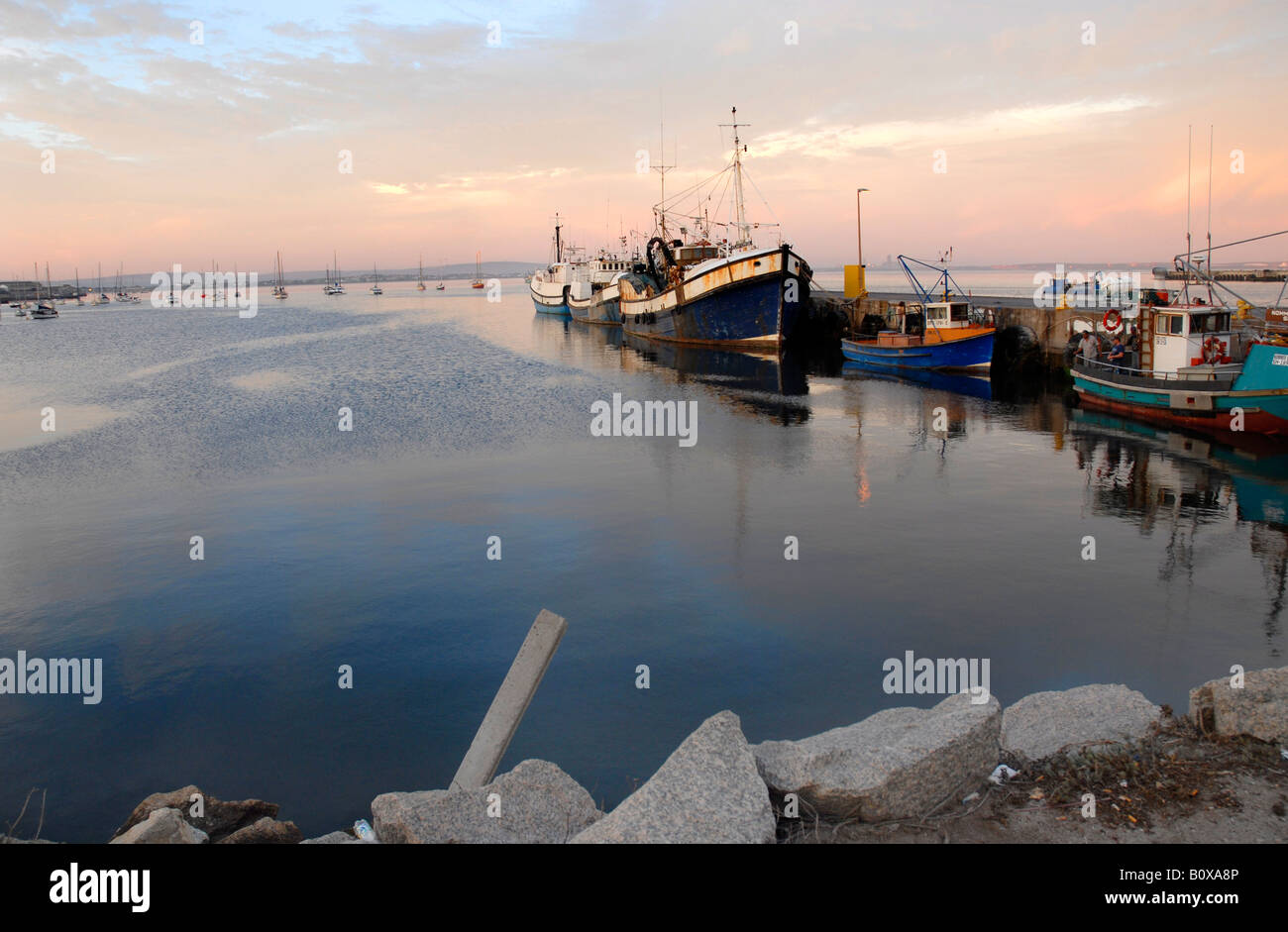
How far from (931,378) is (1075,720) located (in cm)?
3703

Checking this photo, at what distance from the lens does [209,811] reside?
7.46 m

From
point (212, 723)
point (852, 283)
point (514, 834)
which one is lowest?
point (212, 723)

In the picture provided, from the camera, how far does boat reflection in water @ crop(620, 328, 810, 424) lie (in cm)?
3506

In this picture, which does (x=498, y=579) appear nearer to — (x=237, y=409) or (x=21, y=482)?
(x=21, y=482)

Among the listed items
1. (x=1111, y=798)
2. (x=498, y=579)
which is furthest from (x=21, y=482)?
(x=1111, y=798)

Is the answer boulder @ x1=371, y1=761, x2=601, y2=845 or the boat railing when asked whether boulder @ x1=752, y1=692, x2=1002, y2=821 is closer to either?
boulder @ x1=371, y1=761, x2=601, y2=845

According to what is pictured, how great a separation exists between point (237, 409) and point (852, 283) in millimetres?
46371

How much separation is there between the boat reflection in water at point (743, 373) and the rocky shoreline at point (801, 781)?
24573 millimetres

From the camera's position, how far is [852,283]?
6594 cm

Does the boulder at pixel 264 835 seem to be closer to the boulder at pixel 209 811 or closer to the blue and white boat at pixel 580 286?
the boulder at pixel 209 811

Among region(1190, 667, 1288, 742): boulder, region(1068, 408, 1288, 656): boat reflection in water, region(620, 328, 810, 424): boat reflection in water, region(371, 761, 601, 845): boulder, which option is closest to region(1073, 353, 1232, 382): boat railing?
region(1068, 408, 1288, 656): boat reflection in water

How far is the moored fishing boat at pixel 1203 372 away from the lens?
2467 centimetres

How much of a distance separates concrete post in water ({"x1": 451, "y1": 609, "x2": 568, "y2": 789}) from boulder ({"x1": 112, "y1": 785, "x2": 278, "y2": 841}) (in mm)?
2123
